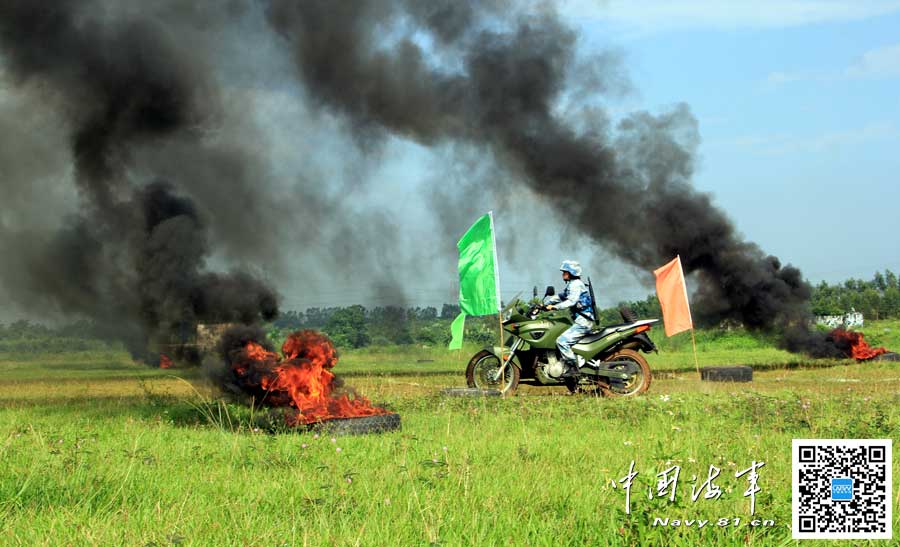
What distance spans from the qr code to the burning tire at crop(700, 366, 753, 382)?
13.8 m

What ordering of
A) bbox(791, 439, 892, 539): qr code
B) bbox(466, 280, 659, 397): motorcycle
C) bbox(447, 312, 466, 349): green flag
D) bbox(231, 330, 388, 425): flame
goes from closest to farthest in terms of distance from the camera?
bbox(791, 439, 892, 539): qr code
bbox(231, 330, 388, 425): flame
bbox(447, 312, 466, 349): green flag
bbox(466, 280, 659, 397): motorcycle

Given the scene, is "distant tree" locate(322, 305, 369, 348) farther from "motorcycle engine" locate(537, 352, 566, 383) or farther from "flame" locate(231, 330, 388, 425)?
"flame" locate(231, 330, 388, 425)

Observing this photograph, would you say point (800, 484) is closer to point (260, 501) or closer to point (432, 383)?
point (260, 501)

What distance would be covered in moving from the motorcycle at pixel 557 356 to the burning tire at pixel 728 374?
3.34 metres

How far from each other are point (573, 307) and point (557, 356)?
0.99m

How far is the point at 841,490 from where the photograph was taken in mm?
4887

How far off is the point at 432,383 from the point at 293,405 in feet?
25.4

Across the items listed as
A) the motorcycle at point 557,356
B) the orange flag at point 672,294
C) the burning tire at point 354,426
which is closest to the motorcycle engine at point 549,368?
the motorcycle at point 557,356

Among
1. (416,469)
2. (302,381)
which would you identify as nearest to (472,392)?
(302,381)

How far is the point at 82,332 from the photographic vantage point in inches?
848

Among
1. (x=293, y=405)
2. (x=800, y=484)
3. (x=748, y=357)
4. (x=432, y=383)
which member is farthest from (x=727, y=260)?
(x=800, y=484)

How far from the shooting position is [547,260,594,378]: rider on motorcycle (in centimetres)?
1543

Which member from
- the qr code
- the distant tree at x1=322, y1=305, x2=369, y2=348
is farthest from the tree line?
the qr code

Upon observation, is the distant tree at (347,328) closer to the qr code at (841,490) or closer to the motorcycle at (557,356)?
the motorcycle at (557,356)
